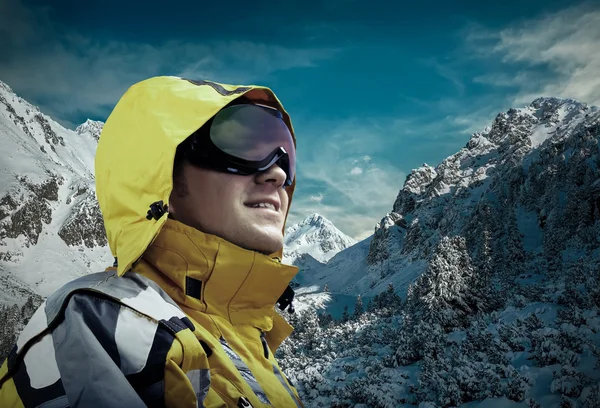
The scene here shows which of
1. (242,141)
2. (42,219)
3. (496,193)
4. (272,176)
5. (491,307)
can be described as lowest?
(491,307)

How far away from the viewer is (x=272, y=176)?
7.08 feet

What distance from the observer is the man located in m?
1.13

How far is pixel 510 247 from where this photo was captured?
43.2 metres

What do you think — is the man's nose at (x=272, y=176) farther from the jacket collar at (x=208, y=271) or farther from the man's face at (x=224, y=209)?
the jacket collar at (x=208, y=271)

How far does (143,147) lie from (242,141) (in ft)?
2.01

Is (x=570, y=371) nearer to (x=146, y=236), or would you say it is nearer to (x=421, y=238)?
(x=146, y=236)

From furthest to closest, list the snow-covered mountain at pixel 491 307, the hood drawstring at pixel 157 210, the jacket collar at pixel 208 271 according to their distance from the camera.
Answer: the snow-covered mountain at pixel 491 307, the jacket collar at pixel 208 271, the hood drawstring at pixel 157 210

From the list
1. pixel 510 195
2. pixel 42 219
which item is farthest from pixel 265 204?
pixel 42 219

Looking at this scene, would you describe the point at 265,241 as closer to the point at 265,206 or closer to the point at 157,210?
the point at 265,206

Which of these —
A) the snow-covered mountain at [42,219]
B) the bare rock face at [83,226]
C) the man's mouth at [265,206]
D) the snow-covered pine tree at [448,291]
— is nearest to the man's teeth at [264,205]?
the man's mouth at [265,206]

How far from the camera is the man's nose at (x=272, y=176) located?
2120 millimetres

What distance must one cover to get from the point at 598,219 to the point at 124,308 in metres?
47.8

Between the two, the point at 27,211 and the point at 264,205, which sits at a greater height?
the point at 27,211

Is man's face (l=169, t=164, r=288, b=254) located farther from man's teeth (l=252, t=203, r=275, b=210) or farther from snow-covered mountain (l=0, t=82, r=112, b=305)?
snow-covered mountain (l=0, t=82, r=112, b=305)
